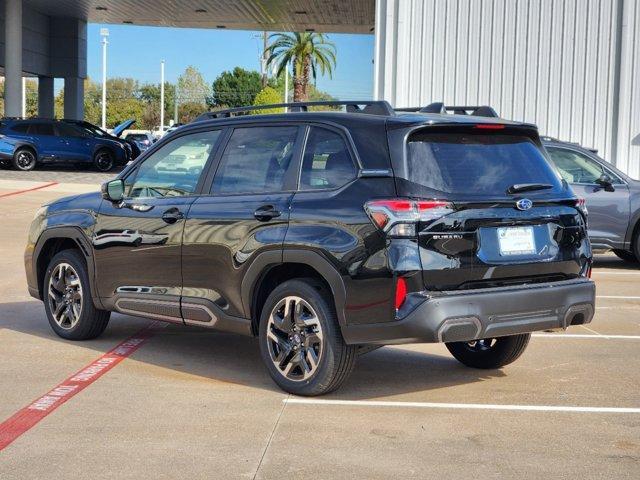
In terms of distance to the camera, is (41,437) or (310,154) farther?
(310,154)

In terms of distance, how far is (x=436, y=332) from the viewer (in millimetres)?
6020

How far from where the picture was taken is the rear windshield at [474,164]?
20.6 ft

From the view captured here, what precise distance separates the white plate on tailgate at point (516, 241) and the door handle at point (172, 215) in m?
2.28

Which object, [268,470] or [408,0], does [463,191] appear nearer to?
[268,470]

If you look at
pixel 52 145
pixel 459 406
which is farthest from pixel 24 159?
pixel 459 406

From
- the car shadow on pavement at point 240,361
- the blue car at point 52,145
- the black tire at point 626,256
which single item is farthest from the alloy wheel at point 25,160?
the car shadow on pavement at point 240,361

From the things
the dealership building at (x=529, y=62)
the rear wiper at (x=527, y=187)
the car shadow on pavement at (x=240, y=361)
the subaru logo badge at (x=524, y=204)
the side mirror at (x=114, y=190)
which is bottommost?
the car shadow on pavement at (x=240, y=361)

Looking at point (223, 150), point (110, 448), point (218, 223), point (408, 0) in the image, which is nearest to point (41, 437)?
point (110, 448)

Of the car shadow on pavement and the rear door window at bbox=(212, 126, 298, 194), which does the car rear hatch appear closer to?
the rear door window at bbox=(212, 126, 298, 194)

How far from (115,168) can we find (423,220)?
32840mm

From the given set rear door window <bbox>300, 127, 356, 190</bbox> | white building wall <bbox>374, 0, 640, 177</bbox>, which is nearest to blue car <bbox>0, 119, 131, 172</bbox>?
white building wall <bbox>374, 0, 640, 177</bbox>

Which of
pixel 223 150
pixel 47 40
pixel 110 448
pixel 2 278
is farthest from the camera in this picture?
pixel 47 40

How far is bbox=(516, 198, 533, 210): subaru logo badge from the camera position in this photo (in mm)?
6418

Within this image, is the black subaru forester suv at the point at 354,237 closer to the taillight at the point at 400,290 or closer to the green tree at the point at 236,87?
the taillight at the point at 400,290
